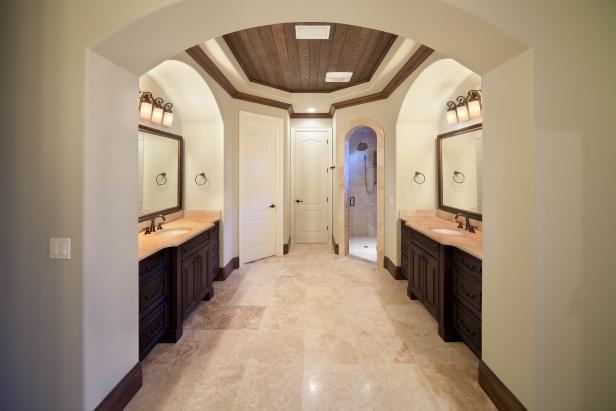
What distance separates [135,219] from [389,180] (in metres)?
3.34

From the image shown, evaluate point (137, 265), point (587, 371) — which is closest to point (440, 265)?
point (587, 371)

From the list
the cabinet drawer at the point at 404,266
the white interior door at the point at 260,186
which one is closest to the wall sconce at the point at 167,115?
the white interior door at the point at 260,186

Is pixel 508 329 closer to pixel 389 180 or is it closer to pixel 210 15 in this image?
pixel 210 15

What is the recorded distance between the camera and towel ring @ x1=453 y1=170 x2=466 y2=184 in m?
3.21

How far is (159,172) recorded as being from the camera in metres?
3.20

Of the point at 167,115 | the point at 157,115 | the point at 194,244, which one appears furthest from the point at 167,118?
the point at 194,244

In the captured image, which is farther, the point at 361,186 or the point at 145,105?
the point at 361,186

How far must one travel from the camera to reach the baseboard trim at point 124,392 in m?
1.57

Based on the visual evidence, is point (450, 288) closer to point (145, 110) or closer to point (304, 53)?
point (304, 53)

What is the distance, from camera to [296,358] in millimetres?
2178

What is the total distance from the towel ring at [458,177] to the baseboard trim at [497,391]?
1.96m

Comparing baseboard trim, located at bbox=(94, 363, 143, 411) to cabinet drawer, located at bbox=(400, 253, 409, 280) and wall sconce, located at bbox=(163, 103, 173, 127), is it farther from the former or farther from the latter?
cabinet drawer, located at bbox=(400, 253, 409, 280)

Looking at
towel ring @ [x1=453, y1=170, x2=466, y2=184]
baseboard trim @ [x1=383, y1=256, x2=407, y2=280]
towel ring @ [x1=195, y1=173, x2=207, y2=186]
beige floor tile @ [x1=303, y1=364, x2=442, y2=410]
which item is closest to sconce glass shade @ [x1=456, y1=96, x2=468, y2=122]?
towel ring @ [x1=453, y1=170, x2=466, y2=184]

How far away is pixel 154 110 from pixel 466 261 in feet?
10.5
